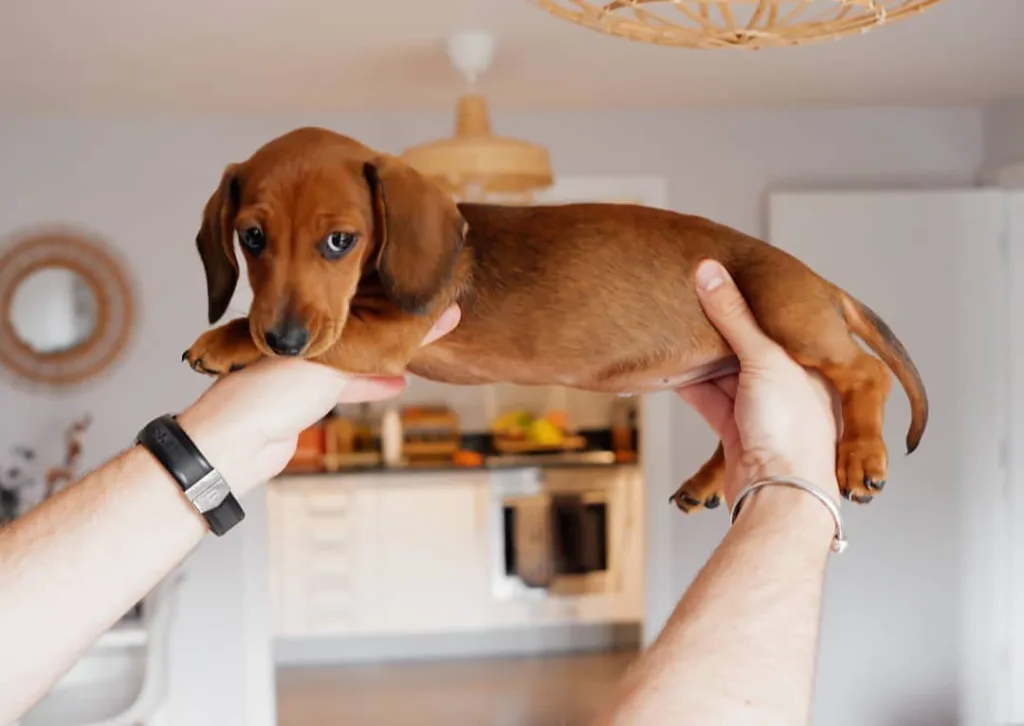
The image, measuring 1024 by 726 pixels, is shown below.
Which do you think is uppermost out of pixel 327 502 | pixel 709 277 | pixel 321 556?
pixel 709 277

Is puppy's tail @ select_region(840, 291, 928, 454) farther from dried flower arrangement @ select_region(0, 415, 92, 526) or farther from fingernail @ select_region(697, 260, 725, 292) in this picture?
dried flower arrangement @ select_region(0, 415, 92, 526)

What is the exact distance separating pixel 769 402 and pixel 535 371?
257mm

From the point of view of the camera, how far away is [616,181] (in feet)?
13.3

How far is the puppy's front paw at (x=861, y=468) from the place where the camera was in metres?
1.05

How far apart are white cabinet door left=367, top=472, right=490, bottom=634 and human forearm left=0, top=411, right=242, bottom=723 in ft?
13.4

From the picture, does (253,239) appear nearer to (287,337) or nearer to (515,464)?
(287,337)

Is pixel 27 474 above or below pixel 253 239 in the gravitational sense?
below

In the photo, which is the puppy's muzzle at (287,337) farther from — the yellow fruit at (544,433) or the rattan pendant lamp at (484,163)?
the yellow fruit at (544,433)

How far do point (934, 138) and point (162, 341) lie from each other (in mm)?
3262

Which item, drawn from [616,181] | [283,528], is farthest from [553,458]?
[616,181]

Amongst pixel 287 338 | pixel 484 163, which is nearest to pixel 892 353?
pixel 287 338

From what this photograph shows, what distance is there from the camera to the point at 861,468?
3.49 ft

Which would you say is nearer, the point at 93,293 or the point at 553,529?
the point at 93,293

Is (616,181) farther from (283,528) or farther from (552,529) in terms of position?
(283,528)
